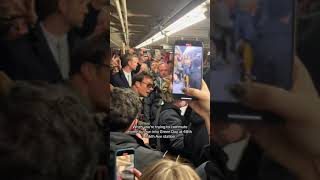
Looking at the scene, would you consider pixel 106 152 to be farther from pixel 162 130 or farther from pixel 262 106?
pixel 162 130

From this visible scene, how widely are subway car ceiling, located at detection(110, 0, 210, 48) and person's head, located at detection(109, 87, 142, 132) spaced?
0.62m

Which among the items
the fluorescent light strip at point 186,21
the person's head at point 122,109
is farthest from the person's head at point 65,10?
the fluorescent light strip at point 186,21

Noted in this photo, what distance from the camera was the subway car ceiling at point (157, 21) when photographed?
299 cm

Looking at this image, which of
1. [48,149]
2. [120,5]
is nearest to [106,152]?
[48,149]

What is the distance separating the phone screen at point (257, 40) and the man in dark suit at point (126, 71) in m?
1.49

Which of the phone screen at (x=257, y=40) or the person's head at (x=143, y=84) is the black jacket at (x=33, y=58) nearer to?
the phone screen at (x=257, y=40)

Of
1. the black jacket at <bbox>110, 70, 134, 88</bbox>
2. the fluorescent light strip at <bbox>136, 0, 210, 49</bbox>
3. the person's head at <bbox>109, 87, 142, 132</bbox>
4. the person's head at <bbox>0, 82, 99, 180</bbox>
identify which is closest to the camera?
the person's head at <bbox>0, 82, 99, 180</bbox>

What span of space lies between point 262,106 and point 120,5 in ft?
6.33

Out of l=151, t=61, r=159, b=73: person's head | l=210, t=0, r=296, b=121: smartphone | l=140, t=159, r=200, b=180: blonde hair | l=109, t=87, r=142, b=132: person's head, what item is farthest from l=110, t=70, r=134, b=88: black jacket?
l=210, t=0, r=296, b=121: smartphone

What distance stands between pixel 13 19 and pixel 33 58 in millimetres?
115

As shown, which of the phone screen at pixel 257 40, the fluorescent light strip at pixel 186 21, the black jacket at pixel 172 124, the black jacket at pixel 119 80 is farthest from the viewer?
the fluorescent light strip at pixel 186 21

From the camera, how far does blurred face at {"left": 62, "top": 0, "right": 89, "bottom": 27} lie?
1131mm

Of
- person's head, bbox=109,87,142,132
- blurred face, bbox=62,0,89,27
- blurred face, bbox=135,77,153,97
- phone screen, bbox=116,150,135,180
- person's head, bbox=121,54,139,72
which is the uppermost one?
blurred face, bbox=62,0,89,27

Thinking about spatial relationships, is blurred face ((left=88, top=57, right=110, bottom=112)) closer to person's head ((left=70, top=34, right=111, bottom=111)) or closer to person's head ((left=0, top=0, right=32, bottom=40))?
person's head ((left=70, top=34, right=111, bottom=111))
